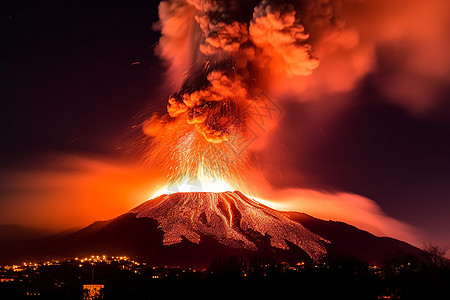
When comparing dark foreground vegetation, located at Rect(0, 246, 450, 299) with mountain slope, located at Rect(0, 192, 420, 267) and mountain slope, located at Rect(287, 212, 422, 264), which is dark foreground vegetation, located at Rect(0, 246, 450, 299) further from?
mountain slope, located at Rect(287, 212, 422, 264)

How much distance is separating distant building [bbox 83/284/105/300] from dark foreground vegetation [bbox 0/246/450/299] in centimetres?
32

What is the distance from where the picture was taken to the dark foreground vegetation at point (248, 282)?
88.5 feet

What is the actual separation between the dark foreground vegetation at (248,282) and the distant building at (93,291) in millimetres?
316

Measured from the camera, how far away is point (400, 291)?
1025 inches

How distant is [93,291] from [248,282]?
1223 centimetres

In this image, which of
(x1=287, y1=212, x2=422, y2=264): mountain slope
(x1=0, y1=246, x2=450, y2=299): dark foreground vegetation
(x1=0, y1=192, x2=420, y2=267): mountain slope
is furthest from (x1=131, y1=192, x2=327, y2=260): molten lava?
(x1=0, y1=246, x2=450, y2=299): dark foreground vegetation

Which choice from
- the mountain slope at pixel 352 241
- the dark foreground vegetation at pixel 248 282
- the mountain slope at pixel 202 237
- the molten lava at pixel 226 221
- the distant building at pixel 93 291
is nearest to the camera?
the dark foreground vegetation at pixel 248 282

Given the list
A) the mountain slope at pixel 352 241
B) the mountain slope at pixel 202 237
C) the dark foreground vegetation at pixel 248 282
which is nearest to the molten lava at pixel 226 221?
the mountain slope at pixel 202 237

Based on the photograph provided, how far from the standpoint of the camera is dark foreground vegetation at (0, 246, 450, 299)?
26969 millimetres

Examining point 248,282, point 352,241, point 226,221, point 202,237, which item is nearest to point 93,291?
point 248,282

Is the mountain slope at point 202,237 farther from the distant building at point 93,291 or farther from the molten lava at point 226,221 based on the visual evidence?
the distant building at point 93,291

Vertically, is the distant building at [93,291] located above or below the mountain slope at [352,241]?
below

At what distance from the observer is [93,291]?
1209 inches

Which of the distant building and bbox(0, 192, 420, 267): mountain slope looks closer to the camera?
the distant building
